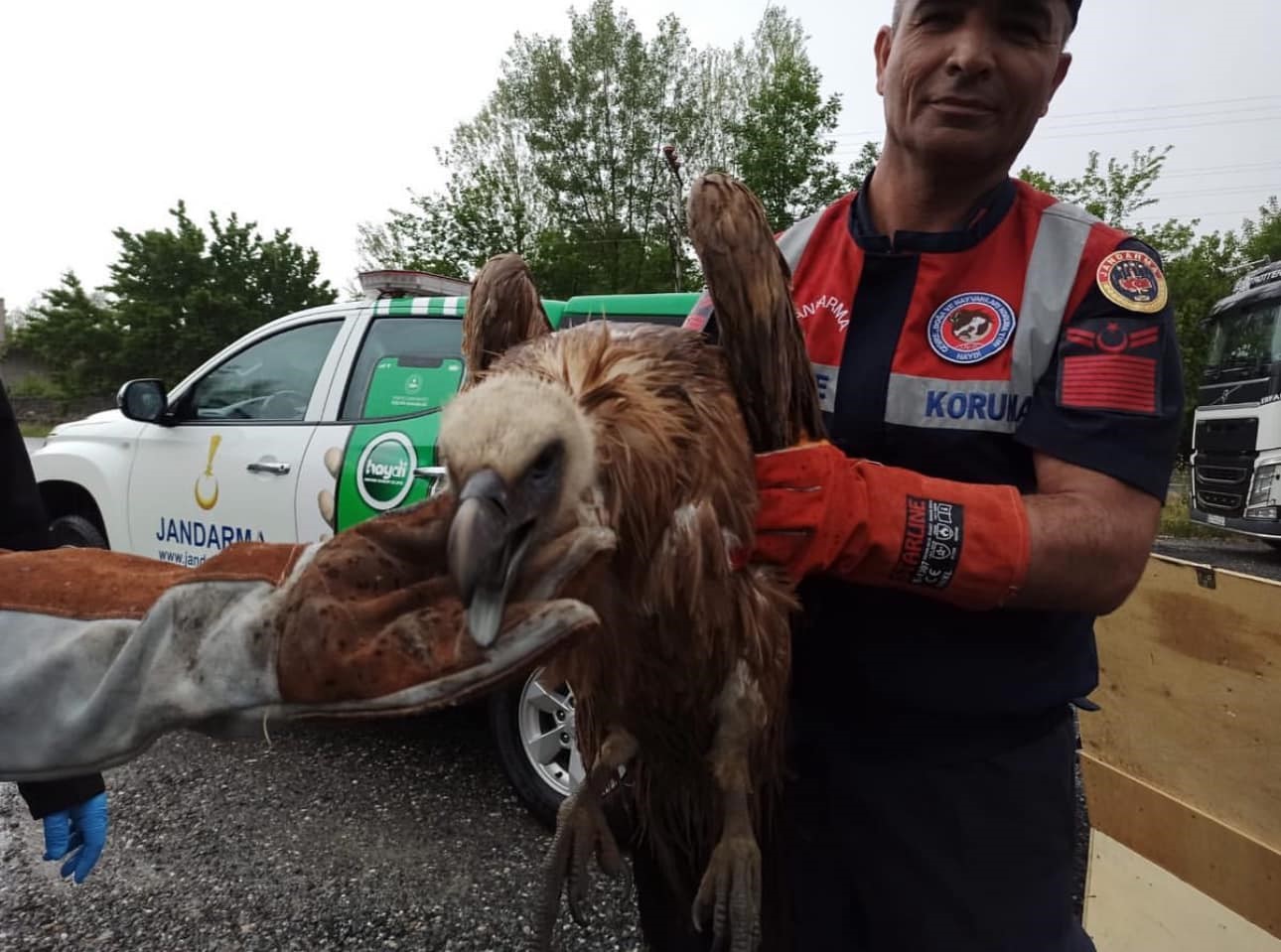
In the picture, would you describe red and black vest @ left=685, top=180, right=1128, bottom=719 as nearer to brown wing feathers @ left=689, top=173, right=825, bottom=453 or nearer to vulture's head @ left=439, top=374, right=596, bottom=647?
brown wing feathers @ left=689, top=173, right=825, bottom=453

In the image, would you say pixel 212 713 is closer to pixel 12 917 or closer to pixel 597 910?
pixel 597 910

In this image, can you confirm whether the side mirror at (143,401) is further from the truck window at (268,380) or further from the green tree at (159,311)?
the green tree at (159,311)

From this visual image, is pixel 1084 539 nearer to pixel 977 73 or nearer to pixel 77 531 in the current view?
pixel 977 73

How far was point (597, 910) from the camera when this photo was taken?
10.0 feet

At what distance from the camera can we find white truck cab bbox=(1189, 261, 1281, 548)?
9523 millimetres

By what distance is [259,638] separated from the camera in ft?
3.41

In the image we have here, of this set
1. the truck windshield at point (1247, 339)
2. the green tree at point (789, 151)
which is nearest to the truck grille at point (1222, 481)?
the truck windshield at point (1247, 339)

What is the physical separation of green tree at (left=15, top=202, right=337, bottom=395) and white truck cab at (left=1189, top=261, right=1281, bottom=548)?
3160 cm

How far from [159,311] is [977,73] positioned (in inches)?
1413

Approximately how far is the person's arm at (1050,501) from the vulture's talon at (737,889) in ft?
1.94

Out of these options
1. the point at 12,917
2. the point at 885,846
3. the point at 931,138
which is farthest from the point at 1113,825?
the point at 12,917

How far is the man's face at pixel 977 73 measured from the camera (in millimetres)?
1396

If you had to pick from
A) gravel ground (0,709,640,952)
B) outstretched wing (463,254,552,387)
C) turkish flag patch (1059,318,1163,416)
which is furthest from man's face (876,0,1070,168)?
gravel ground (0,709,640,952)

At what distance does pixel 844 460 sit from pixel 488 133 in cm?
2452
